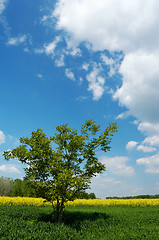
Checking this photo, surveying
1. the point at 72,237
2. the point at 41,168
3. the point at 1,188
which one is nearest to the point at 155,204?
the point at 41,168

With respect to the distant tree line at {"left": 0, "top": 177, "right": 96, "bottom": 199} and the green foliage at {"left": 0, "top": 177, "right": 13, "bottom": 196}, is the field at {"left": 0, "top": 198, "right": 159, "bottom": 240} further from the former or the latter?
the green foliage at {"left": 0, "top": 177, "right": 13, "bottom": 196}

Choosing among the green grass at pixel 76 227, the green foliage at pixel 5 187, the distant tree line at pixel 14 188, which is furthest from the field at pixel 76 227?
the green foliage at pixel 5 187

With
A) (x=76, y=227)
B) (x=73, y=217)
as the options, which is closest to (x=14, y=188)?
(x=73, y=217)

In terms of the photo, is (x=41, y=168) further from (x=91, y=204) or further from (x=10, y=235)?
(x=91, y=204)

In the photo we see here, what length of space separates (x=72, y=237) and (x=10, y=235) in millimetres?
2246

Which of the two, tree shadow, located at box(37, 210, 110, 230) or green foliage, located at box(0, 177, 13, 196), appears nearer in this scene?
tree shadow, located at box(37, 210, 110, 230)

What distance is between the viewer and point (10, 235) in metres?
6.60

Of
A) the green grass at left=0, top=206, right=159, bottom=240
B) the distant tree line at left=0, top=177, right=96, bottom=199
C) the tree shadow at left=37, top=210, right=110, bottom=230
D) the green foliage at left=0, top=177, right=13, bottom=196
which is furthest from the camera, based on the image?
the green foliage at left=0, top=177, right=13, bottom=196

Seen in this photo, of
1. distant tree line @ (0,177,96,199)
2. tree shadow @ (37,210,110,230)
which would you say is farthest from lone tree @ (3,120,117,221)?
distant tree line @ (0,177,96,199)

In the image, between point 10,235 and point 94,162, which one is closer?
point 10,235

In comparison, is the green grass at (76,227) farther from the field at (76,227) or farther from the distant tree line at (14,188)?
the distant tree line at (14,188)

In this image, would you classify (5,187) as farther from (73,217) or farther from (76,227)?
(76,227)

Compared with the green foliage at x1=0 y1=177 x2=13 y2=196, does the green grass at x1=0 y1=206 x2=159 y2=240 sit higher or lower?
lower

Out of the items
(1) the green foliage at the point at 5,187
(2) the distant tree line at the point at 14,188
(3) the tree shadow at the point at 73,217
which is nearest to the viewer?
(3) the tree shadow at the point at 73,217
